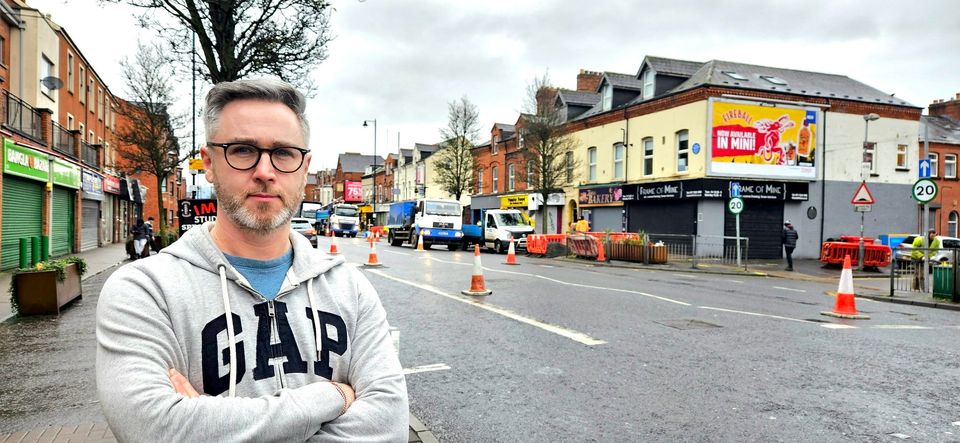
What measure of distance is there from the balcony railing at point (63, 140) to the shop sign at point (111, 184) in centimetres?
701

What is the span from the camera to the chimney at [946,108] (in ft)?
138

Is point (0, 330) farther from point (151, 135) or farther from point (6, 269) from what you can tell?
point (151, 135)

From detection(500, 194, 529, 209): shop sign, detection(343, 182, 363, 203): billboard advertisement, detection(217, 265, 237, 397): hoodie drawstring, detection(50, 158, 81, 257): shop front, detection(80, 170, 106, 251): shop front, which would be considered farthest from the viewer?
detection(343, 182, 363, 203): billboard advertisement

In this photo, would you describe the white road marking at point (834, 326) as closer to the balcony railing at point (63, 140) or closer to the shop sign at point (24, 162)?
the shop sign at point (24, 162)

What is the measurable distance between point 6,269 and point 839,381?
1983cm

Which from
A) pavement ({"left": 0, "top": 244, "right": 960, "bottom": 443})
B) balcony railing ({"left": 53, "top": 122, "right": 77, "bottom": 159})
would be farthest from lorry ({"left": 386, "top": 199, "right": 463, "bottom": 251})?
balcony railing ({"left": 53, "top": 122, "right": 77, "bottom": 159})

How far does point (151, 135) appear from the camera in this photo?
29500 mm

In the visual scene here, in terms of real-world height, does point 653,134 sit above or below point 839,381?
above

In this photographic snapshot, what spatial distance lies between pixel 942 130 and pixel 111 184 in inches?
1912

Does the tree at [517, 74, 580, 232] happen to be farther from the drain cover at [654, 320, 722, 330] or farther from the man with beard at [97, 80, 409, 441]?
the man with beard at [97, 80, 409, 441]

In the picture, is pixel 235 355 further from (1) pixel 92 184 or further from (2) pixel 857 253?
(1) pixel 92 184

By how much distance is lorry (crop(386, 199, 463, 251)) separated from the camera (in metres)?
32.3

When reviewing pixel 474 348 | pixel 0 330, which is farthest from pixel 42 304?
pixel 474 348

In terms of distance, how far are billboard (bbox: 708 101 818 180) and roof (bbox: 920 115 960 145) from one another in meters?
12.9
